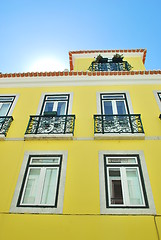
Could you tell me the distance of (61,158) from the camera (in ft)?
18.8

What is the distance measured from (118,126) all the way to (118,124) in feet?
0.31

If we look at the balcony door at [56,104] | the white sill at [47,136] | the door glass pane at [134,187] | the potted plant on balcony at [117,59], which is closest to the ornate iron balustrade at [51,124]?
the white sill at [47,136]

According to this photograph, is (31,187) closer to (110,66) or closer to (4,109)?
(4,109)

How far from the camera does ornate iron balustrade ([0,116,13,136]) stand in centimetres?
649

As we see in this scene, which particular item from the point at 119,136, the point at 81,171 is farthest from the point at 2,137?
the point at 119,136

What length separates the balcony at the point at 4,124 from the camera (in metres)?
6.35

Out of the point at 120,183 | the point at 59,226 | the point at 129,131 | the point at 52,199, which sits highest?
the point at 129,131

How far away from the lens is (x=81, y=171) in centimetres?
538

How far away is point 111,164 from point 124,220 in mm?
1496

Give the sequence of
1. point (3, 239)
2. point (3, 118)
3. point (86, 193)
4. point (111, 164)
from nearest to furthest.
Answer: point (3, 239) → point (86, 193) → point (111, 164) → point (3, 118)

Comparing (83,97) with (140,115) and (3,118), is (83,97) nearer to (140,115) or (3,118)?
(140,115)

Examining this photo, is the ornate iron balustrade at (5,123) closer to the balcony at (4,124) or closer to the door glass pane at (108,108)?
the balcony at (4,124)

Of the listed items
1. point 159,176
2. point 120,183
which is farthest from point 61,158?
point 159,176

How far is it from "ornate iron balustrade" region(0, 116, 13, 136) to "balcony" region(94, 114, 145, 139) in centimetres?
296
